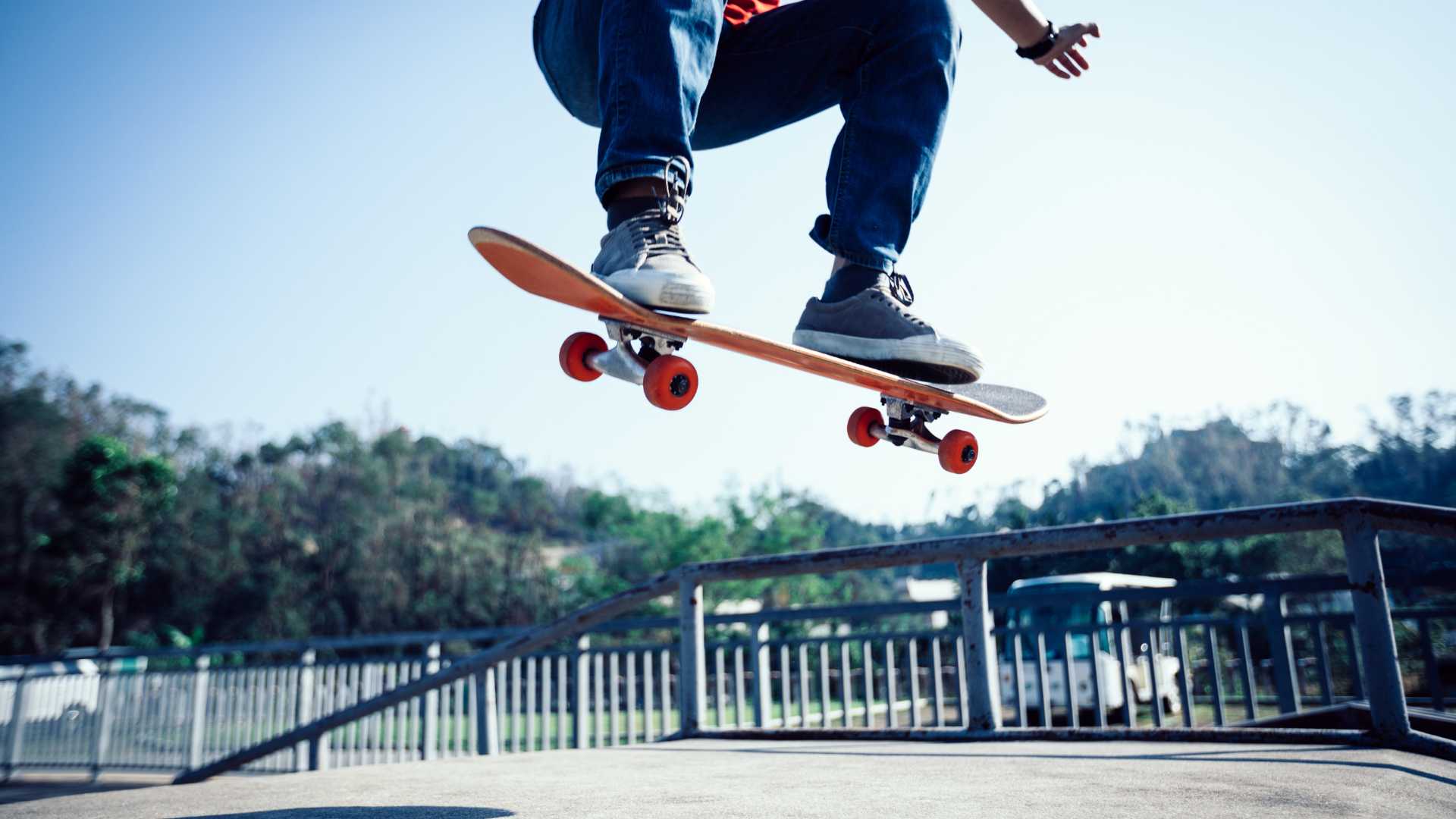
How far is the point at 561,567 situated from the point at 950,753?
35.0 m

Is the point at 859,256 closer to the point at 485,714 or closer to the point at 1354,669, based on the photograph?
the point at 485,714

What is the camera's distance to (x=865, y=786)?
1828 mm

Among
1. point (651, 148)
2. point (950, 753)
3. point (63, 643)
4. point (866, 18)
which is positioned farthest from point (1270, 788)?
point (63, 643)

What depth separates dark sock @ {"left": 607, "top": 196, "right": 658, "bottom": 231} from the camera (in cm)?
188

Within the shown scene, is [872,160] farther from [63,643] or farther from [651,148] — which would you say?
[63,643]

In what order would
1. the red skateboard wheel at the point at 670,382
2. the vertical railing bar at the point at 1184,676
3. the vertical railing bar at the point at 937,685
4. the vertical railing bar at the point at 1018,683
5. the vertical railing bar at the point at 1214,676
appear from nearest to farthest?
the red skateboard wheel at the point at 670,382 < the vertical railing bar at the point at 1184,676 < the vertical railing bar at the point at 937,685 < the vertical railing bar at the point at 1214,676 < the vertical railing bar at the point at 1018,683

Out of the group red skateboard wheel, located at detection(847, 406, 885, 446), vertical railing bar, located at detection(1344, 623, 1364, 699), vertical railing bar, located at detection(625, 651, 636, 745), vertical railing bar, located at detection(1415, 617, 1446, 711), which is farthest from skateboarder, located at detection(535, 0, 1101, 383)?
vertical railing bar, located at detection(625, 651, 636, 745)

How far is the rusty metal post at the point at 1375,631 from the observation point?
84.3 inches

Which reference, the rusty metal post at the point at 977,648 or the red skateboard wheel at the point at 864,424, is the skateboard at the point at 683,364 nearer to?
the red skateboard wheel at the point at 864,424

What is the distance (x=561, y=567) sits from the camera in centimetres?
3634

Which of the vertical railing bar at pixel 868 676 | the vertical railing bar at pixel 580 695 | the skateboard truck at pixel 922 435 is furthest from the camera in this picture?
the vertical railing bar at pixel 580 695

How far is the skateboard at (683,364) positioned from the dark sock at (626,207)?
19 cm

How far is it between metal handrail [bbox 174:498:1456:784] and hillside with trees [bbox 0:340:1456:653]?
64.8 ft

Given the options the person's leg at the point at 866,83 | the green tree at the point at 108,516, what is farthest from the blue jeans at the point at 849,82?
the green tree at the point at 108,516
